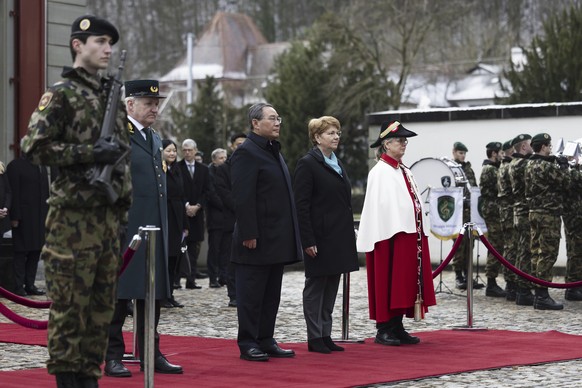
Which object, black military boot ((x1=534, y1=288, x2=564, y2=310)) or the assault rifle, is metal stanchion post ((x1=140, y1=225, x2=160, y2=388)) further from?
black military boot ((x1=534, y1=288, x2=564, y2=310))

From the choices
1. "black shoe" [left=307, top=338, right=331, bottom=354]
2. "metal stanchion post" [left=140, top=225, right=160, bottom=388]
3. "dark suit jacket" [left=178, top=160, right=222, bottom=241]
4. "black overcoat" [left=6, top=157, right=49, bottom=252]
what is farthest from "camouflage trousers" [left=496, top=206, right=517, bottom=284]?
"metal stanchion post" [left=140, top=225, right=160, bottom=388]

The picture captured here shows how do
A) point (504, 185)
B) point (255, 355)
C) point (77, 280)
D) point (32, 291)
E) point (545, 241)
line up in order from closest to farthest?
point (77, 280), point (255, 355), point (545, 241), point (504, 185), point (32, 291)

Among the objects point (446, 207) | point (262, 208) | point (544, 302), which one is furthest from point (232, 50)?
point (262, 208)

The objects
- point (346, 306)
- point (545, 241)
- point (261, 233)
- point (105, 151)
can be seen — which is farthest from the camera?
point (545, 241)

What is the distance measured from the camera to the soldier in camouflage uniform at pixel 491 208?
1595cm

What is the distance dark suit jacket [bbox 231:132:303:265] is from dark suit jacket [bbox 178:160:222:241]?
277 inches

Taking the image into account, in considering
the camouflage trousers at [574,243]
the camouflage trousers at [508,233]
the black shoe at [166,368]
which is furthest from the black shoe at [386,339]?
the camouflage trousers at [508,233]

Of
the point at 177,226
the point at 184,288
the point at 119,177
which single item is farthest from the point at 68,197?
the point at 184,288

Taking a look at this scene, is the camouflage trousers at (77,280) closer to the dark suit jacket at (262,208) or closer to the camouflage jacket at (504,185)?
the dark suit jacket at (262,208)

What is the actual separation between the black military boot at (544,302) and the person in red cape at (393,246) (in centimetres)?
397

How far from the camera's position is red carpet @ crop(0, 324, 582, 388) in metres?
8.20

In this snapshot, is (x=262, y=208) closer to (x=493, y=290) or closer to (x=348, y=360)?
(x=348, y=360)

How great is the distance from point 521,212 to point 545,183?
Answer: 0.98 metres

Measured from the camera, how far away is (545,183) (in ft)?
47.0
